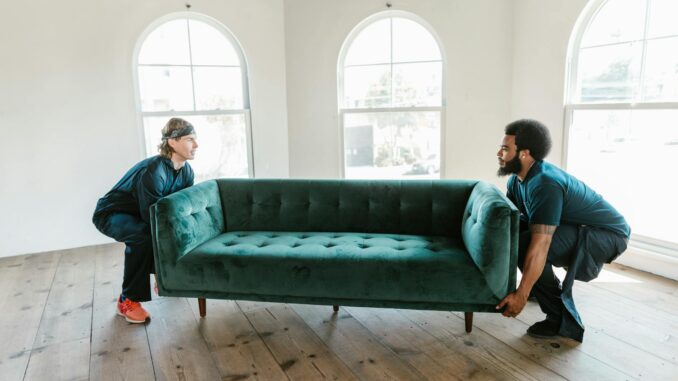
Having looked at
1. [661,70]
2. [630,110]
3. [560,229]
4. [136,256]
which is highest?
[661,70]

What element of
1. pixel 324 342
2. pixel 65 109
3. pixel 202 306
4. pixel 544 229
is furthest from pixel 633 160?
pixel 65 109

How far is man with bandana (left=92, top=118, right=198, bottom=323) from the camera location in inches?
107

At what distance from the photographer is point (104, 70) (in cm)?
407

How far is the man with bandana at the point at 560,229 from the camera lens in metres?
2.34

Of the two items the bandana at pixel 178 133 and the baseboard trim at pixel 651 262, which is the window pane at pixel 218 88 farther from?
the baseboard trim at pixel 651 262

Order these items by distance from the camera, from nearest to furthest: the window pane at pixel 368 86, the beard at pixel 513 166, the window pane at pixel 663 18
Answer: the beard at pixel 513 166 → the window pane at pixel 663 18 → the window pane at pixel 368 86

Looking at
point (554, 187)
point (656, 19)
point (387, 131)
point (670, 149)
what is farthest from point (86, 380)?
point (656, 19)

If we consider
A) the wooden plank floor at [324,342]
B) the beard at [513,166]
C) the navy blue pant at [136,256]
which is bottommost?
the wooden plank floor at [324,342]

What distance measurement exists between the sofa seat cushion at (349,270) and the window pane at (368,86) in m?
2.23

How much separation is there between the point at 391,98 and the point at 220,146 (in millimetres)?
1718

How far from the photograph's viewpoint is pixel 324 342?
2463 millimetres

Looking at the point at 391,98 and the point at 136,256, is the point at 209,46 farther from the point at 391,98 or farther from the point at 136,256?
the point at 136,256

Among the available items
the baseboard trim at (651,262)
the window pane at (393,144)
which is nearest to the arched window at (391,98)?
the window pane at (393,144)

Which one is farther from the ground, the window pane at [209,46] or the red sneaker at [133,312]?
the window pane at [209,46]
